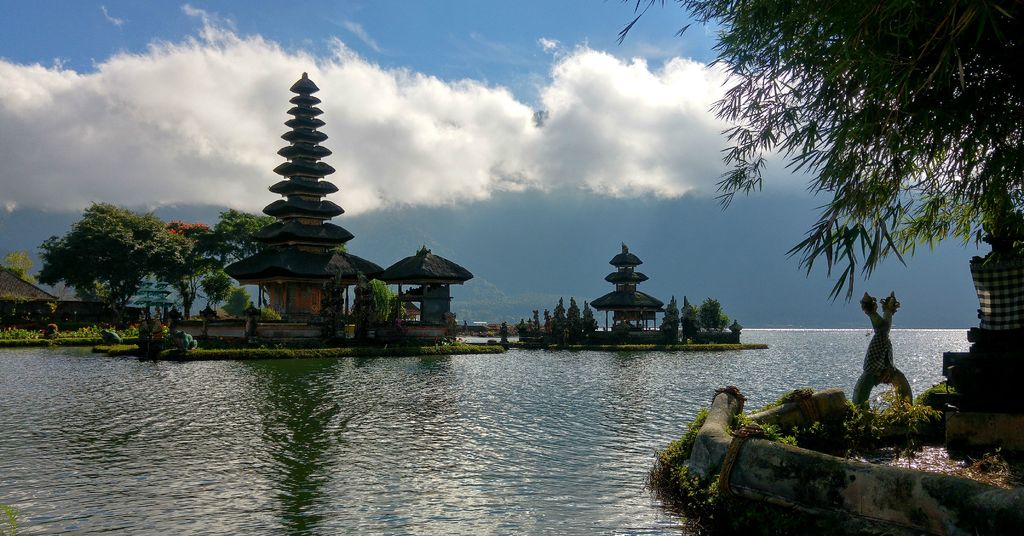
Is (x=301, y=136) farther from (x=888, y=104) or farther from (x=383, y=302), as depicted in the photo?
(x=888, y=104)

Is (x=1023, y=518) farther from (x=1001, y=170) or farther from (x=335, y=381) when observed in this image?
(x=335, y=381)

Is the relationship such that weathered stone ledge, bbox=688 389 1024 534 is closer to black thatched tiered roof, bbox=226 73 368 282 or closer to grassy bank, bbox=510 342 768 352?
black thatched tiered roof, bbox=226 73 368 282

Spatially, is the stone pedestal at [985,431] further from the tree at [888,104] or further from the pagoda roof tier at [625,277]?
the pagoda roof tier at [625,277]

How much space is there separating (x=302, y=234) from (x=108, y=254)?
74.6 feet

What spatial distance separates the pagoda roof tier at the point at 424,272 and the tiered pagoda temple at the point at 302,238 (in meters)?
1.55

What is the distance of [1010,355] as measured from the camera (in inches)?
327

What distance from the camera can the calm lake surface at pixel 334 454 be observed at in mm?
7980

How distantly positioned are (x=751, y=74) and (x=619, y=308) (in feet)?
175

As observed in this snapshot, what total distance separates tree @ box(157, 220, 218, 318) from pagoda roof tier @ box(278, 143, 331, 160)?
1695 centimetres

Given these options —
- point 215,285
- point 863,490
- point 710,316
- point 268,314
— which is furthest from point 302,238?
point 863,490

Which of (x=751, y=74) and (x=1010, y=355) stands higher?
(x=751, y=74)

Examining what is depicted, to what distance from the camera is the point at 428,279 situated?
5003 cm

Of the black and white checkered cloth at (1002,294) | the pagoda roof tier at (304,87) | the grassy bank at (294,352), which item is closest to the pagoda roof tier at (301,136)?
the pagoda roof tier at (304,87)

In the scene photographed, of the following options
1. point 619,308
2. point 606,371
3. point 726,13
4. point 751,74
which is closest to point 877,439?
point 751,74
